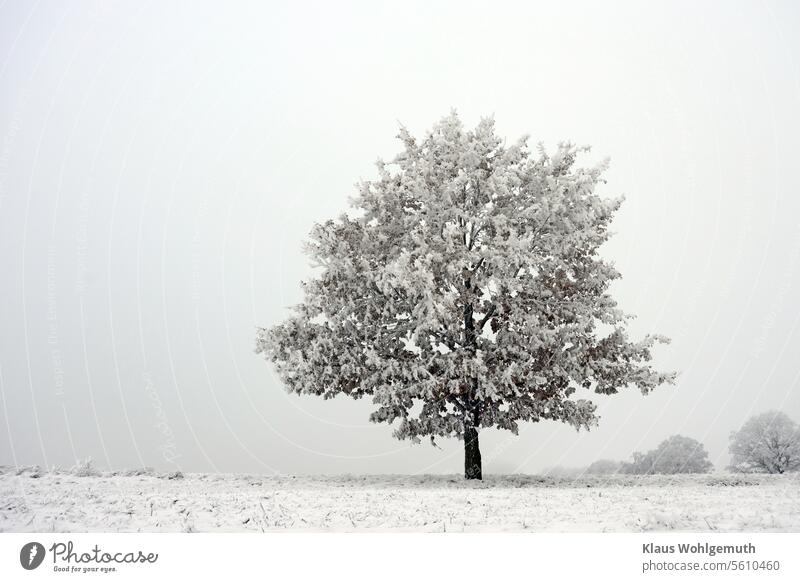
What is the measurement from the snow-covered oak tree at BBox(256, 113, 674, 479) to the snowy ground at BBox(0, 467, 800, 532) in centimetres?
259

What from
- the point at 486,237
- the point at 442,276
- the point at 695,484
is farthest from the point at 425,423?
the point at 695,484

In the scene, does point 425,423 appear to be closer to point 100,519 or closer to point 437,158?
point 437,158

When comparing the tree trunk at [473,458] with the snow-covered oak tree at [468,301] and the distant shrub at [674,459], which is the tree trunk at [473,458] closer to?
the snow-covered oak tree at [468,301]

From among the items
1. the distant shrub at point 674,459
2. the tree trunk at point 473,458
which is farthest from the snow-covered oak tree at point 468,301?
the distant shrub at point 674,459

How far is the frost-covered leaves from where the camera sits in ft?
63.9

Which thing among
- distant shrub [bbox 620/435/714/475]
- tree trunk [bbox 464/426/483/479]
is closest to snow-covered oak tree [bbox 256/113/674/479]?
tree trunk [bbox 464/426/483/479]

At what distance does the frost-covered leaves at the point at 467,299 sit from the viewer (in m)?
19.5

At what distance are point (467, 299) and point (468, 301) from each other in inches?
2.6

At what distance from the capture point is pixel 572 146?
70.1 ft

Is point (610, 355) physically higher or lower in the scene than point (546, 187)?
lower

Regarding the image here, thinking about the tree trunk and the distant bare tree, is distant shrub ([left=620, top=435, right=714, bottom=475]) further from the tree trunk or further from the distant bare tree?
the tree trunk

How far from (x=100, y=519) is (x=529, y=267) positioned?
12418mm

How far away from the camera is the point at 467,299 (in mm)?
19969

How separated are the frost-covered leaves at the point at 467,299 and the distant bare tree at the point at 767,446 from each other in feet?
17.9
